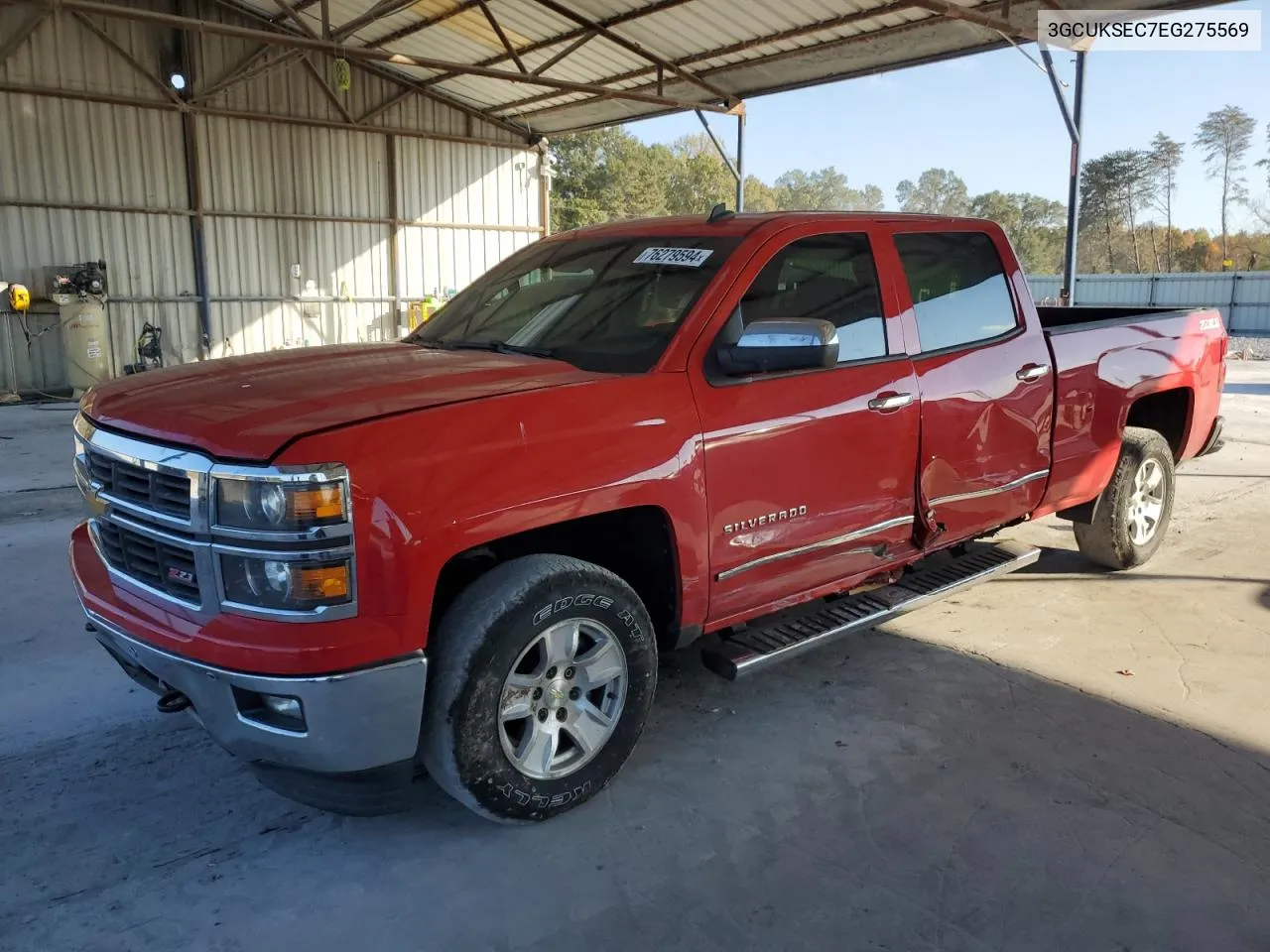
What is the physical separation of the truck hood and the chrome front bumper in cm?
62

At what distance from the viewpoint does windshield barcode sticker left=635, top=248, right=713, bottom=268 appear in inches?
145

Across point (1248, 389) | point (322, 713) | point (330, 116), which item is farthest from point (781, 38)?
point (322, 713)

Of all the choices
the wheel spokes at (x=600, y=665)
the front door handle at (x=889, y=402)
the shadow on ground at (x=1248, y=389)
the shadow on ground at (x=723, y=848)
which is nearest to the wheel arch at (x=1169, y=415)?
the front door handle at (x=889, y=402)

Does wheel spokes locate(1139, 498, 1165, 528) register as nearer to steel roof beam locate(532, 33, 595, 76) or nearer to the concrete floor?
the concrete floor

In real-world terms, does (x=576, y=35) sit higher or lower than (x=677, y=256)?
higher

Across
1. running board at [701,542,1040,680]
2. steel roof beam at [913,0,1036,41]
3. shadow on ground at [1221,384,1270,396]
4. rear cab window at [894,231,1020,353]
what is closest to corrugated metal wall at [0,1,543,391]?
steel roof beam at [913,0,1036,41]

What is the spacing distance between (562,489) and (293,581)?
0.81 meters

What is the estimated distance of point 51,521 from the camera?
6.76 metres

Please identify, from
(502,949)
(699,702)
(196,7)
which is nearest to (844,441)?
(699,702)

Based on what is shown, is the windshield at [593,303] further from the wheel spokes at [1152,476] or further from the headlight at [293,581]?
the wheel spokes at [1152,476]

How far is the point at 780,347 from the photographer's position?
3.27m

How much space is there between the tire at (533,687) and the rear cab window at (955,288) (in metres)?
1.95

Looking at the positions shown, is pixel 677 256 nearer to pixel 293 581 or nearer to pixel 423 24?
pixel 293 581

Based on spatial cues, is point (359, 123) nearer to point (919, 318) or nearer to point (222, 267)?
point (222, 267)
